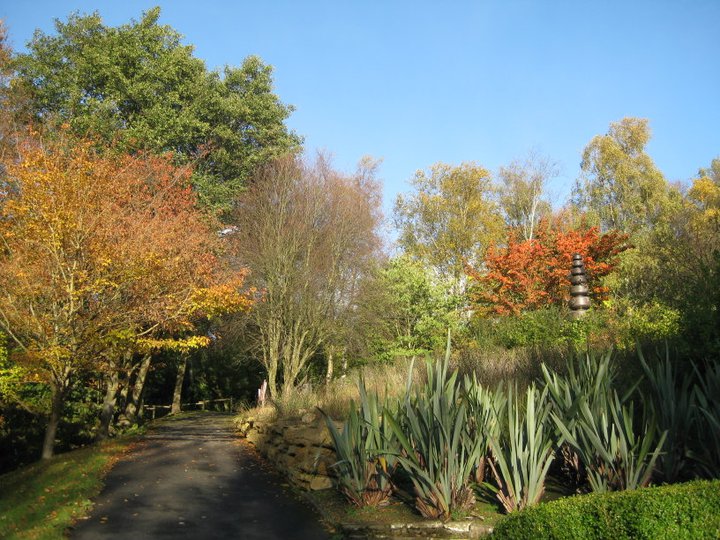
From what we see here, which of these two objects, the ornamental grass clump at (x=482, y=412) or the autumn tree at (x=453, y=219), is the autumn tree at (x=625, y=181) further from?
the ornamental grass clump at (x=482, y=412)

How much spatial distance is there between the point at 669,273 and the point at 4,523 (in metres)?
17.4

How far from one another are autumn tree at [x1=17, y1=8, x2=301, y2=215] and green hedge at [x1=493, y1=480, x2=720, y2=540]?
66.1ft

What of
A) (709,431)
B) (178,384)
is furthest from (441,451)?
(178,384)

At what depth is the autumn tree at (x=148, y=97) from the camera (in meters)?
23.3

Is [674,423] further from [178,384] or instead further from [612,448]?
[178,384]

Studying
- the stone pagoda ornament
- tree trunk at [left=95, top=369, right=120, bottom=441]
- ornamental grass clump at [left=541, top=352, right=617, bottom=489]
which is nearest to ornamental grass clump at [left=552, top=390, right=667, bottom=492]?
ornamental grass clump at [left=541, top=352, right=617, bottom=489]

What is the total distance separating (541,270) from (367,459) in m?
18.7

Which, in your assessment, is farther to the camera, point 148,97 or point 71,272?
point 148,97

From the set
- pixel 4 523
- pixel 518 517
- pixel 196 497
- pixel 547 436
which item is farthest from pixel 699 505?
pixel 4 523

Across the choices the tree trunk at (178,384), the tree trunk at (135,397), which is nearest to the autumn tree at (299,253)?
the tree trunk at (135,397)

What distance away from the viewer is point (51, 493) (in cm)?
982

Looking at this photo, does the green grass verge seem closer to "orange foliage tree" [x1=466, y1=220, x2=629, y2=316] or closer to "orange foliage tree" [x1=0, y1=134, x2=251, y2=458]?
"orange foliage tree" [x1=0, y1=134, x2=251, y2=458]

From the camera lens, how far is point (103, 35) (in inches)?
963

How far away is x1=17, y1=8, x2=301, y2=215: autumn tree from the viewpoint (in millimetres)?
23328
